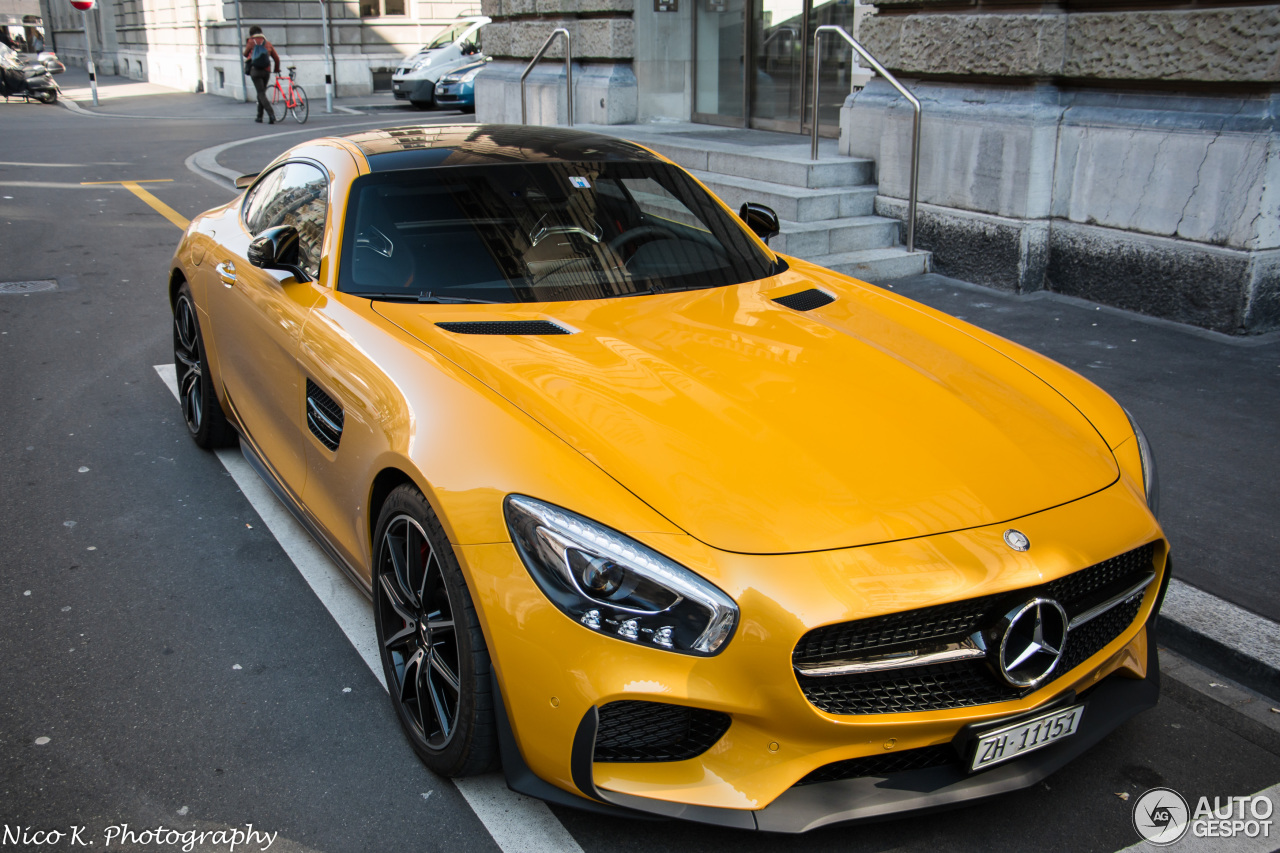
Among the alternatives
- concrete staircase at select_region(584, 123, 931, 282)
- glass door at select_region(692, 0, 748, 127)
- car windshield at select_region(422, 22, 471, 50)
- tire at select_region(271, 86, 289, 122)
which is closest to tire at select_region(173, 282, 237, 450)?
concrete staircase at select_region(584, 123, 931, 282)

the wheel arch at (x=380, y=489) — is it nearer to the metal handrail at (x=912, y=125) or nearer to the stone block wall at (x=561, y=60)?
the metal handrail at (x=912, y=125)

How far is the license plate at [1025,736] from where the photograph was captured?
2.40 meters

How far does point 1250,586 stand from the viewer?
3.80 meters

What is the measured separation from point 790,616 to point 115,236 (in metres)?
10.1

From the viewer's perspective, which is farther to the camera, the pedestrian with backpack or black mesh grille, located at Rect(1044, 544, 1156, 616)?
the pedestrian with backpack

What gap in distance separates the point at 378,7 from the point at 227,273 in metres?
26.8

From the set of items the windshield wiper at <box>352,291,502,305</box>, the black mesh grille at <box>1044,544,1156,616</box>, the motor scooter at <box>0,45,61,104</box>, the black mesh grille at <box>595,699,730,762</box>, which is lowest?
the black mesh grille at <box>595,699,730,762</box>

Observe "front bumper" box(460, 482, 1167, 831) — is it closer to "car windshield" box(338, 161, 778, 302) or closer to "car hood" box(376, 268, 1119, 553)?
"car hood" box(376, 268, 1119, 553)

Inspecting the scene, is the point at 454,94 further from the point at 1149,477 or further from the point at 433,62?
the point at 1149,477

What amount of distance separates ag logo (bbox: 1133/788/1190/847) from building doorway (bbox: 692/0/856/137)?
918cm

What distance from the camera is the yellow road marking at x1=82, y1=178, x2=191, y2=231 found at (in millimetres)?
11234

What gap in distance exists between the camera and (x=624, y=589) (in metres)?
2.31

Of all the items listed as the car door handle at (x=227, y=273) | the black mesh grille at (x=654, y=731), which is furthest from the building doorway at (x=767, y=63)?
the black mesh grille at (x=654, y=731)

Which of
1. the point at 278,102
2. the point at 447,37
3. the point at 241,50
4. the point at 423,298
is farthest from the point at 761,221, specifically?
the point at 241,50
